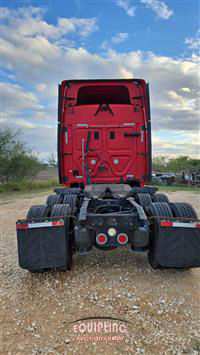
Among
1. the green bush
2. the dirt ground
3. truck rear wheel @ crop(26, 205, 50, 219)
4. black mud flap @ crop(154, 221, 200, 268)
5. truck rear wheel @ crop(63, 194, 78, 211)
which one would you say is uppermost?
truck rear wheel @ crop(63, 194, 78, 211)

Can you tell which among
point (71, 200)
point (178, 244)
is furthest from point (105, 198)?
point (178, 244)

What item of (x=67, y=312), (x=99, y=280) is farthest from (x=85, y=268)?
(x=67, y=312)

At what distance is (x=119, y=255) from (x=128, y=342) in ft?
6.02

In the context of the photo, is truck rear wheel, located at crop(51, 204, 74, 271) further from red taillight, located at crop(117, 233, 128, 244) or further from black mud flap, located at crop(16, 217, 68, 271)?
red taillight, located at crop(117, 233, 128, 244)

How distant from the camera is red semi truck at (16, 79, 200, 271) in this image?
281 cm

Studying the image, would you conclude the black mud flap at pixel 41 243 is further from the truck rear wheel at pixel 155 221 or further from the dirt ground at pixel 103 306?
the truck rear wheel at pixel 155 221

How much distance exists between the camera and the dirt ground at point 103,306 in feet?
6.45

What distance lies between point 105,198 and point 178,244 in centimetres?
143

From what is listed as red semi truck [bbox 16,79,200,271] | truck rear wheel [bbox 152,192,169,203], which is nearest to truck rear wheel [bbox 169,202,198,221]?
red semi truck [bbox 16,79,200,271]

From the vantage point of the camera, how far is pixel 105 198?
3807mm

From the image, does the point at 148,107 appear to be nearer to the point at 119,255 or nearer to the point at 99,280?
the point at 119,255

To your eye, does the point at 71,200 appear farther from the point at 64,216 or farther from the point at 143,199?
the point at 143,199

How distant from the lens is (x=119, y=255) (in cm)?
382

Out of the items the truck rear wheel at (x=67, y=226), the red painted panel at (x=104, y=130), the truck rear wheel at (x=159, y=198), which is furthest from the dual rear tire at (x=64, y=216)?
the truck rear wheel at (x=159, y=198)
